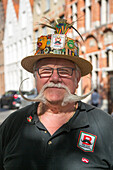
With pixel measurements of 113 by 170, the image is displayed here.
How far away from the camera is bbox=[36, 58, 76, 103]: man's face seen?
5.84ft

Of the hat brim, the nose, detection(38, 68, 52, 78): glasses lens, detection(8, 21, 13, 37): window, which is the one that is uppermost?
detection(8, 21, 13, 37): window

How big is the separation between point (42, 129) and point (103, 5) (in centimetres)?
1335

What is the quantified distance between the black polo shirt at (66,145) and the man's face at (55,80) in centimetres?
21

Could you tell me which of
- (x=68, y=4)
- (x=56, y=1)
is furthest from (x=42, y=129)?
(x=56, y=1)

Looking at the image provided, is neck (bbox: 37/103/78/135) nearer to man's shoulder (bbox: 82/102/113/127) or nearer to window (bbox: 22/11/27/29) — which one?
man's shoulder (bbox: 82/102/113/127)

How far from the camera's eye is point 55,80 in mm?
1765

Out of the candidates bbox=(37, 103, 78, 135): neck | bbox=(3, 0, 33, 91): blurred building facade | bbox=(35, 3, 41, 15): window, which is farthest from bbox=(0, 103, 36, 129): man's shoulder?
bbox=(35, 3, 41, 15): window

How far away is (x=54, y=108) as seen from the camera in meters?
1.87

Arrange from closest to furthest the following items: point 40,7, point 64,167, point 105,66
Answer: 1. point 64,167
2. point 105,66
3. point 40,7

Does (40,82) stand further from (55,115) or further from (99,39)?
(99,39)

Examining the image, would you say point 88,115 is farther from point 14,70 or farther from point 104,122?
point 14,70

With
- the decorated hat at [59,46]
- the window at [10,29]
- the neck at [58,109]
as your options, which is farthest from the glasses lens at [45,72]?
the window at [10,29]

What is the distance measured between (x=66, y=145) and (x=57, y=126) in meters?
0.18

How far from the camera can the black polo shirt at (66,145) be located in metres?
1.63
